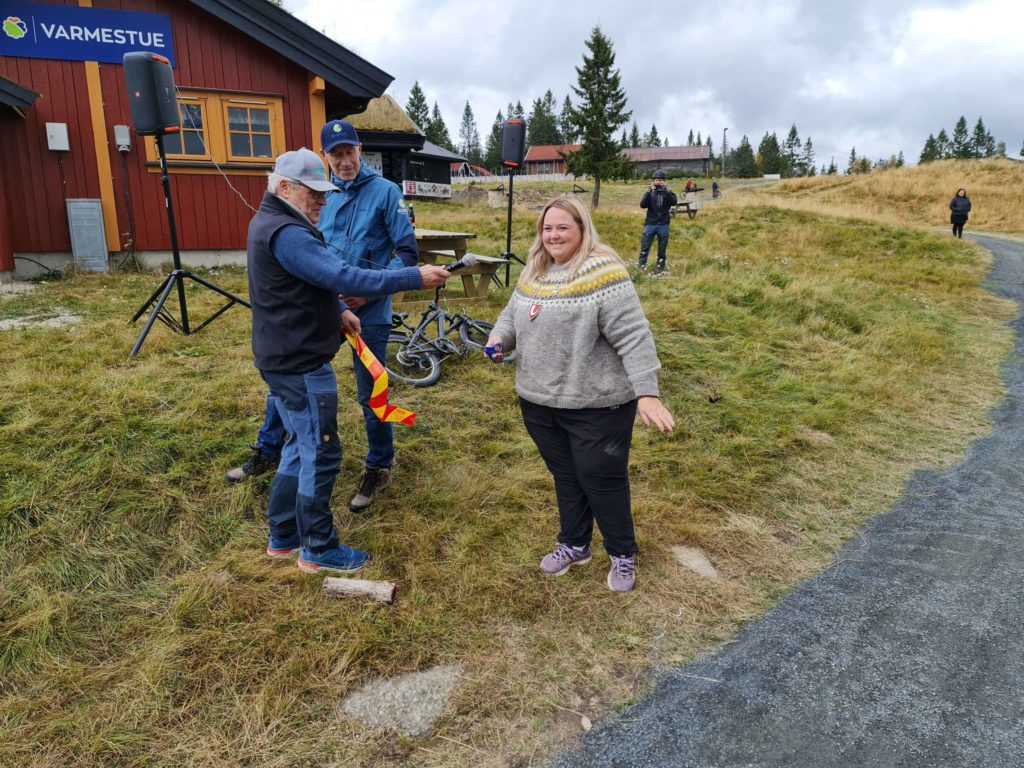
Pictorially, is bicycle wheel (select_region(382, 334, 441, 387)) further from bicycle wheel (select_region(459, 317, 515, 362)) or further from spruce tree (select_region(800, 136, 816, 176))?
spruce tree (select_region(800, 136, 816, 176))

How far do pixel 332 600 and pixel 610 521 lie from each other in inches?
52.2

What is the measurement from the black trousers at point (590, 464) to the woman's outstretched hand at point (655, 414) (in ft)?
0.64

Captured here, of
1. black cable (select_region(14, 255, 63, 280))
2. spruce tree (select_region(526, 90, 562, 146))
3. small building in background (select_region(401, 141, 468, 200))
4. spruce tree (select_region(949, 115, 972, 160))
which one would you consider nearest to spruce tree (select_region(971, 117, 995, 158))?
spruce tree (select_region(949, 115, 972, 160))

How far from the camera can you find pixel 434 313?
643 centimetres

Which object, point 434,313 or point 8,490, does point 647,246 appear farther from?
point 8,490

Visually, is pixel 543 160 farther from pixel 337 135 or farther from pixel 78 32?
pixel 337 135

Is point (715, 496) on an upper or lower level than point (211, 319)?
lower

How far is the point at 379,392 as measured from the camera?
320cm

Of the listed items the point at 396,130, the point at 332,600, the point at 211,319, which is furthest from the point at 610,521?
the point at 396,130

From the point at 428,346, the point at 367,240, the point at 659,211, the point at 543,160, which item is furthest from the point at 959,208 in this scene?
the point at 543,160

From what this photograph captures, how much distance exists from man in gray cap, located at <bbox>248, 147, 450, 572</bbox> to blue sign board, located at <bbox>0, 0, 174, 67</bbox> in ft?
29.8

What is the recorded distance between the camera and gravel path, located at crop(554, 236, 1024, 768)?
7.34 feet

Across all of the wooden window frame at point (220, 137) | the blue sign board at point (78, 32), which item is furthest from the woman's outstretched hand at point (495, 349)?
the blue sign board at point (78, 32)

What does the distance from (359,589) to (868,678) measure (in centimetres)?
216
